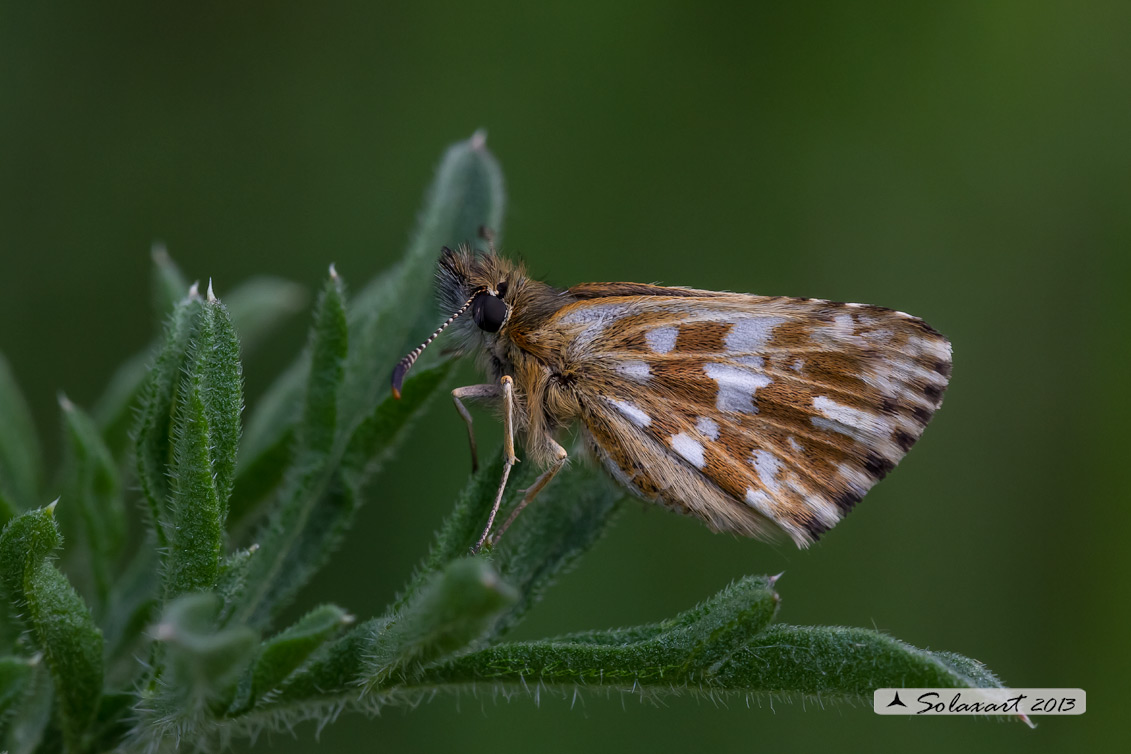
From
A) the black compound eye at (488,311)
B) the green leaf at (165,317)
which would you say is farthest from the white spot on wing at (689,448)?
the green leaf at (165,317)

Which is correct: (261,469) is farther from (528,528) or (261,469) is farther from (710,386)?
(710,386)

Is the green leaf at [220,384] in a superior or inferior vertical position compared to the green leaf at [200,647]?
superior

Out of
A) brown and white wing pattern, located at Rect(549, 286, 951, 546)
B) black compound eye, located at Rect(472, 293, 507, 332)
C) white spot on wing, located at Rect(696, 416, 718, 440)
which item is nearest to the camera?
brown and white wing pattern, located at Rect(549, 286, 951, 546)

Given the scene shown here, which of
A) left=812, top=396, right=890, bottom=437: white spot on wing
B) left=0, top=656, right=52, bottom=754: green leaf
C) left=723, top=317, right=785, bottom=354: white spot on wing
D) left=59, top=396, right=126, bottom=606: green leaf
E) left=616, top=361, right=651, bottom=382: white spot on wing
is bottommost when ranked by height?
left=0, top=656, right=52, bottom=754: green leaf

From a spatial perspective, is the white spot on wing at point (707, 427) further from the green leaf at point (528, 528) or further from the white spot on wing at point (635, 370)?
the green leaf at point (528, 528)

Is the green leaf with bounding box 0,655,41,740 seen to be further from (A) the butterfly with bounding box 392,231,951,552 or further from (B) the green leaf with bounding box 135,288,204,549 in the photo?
(A) the butterfly with bounding box 392,231,951,552

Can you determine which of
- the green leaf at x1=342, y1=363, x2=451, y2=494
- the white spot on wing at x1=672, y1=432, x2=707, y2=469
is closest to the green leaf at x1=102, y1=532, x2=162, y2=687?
the green leaf at x1=342, y1=363, x2=451, y2=494
